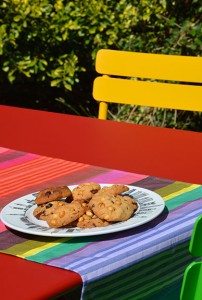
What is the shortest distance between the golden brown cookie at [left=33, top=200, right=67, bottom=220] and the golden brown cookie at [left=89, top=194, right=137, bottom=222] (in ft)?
0.18

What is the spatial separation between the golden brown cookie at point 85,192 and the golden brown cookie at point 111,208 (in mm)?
74

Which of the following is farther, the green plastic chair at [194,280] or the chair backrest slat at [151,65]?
the chair backrest slat at [151,65]

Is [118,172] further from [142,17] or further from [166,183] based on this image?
[142,17]

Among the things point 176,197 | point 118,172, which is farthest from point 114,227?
point 118,172

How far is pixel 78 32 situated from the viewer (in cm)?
491

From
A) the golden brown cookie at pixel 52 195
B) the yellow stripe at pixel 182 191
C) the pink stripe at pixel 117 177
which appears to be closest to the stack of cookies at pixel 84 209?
the golden brown cookie at pixel 52 195

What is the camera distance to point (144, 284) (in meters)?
1.39

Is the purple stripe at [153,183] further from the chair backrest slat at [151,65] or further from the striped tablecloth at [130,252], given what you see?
the chair backrest slat at [151,65]

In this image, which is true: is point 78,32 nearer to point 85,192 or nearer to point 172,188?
point 172,188

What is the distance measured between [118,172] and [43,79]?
10.4ft

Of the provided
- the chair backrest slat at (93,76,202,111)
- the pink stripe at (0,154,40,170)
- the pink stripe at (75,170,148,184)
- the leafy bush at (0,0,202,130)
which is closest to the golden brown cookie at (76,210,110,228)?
the pink stripe at (75,170,148,184)

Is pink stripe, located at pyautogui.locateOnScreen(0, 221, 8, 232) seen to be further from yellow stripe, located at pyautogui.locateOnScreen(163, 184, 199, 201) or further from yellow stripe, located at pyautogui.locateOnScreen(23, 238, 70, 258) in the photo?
yellow stripe, located at pyautogui.locateOnScreen(163, 184, 199, 201)

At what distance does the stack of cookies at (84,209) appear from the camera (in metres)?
1.44

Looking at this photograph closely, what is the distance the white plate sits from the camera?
142cm
